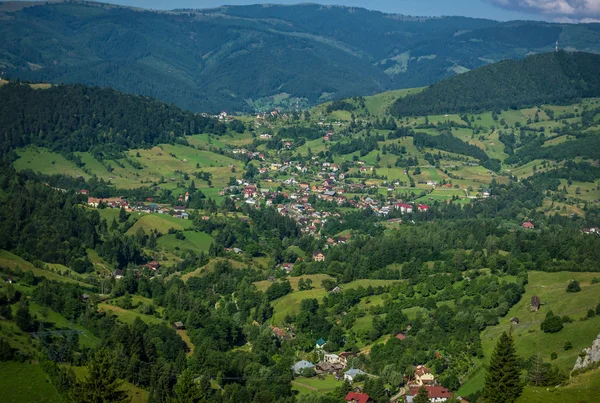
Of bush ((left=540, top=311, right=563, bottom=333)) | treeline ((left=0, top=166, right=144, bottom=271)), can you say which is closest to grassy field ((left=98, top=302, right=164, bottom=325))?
treeline ((left=0, top=166, right=144, bottom=271))

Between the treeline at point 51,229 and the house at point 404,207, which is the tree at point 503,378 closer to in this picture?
the treeline at point 51,229

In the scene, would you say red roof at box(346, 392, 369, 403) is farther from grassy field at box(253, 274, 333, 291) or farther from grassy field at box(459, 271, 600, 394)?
grassy field at box(253, 274, 333, 291)

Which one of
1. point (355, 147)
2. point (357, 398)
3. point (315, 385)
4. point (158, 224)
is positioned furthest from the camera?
point (355, 147)

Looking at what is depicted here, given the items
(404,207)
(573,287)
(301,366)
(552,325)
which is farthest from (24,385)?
(404,207)

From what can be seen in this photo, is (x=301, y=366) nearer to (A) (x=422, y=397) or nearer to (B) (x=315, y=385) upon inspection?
(B) (x=315, y=385)

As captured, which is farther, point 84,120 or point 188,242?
point 84,120

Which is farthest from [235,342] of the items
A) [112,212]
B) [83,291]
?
[112,212]

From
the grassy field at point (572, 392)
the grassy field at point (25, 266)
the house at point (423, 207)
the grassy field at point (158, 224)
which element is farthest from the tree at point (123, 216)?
the grassy field at point (572, 392)

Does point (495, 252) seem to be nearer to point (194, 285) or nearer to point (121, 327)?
point (194, 285)
